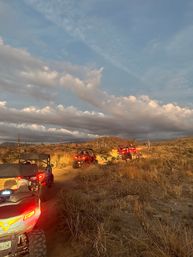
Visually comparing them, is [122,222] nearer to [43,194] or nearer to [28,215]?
[28,215]

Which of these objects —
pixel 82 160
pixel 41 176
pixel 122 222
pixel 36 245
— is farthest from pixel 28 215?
pixel 82 160

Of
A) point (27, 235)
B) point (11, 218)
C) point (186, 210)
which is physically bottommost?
point (186, 210)

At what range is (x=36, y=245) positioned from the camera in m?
5.86

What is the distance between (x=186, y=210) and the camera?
11.2 m

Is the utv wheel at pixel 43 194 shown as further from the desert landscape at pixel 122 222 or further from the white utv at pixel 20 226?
the white utv at pixel 20 226

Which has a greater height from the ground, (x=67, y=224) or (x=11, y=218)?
(x=11, y=218)

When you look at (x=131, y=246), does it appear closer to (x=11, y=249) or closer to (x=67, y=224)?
(x=67, y=224)

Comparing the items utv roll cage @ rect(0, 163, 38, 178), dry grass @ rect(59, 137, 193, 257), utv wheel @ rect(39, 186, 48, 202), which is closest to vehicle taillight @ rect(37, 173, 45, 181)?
utv wheel @ rect(39, 186, 48, 202)

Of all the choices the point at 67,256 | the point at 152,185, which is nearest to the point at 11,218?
the point at 67,256

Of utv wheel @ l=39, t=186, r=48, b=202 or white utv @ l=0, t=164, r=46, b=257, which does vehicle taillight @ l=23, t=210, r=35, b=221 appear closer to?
white utv @ l=0, t=164, r=46, b=257

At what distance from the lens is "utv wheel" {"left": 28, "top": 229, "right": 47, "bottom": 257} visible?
5.80 meters

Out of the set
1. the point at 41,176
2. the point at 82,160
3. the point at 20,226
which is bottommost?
the point at 20,226

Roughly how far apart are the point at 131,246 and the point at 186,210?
4998mm

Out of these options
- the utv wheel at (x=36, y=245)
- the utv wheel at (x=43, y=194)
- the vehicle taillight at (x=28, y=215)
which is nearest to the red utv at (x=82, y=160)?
the utv wheel at (x=43, y=194)
